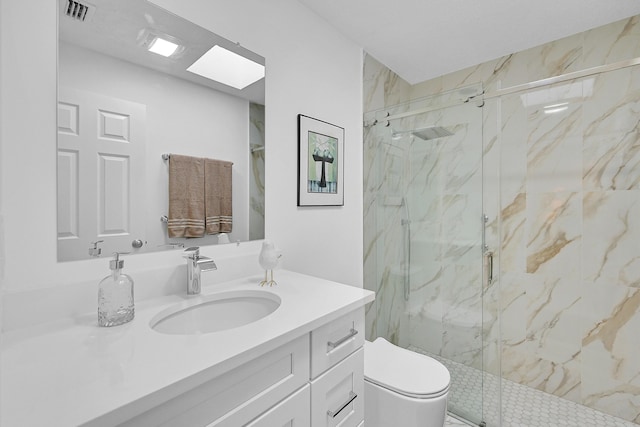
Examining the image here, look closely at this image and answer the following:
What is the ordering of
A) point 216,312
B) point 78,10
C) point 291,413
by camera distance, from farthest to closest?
1. point 216,312
2. point 78,10
3. point 291,413

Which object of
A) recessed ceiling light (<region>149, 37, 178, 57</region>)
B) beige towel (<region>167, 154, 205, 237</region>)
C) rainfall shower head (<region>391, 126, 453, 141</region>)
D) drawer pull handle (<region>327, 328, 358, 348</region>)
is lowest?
drawer pull handle (<region>327, 328, 358, 348</region>)

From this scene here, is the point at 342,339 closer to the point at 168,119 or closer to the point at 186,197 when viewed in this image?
the point at 186,197

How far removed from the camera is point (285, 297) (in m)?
1.05

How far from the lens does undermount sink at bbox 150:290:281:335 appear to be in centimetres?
96

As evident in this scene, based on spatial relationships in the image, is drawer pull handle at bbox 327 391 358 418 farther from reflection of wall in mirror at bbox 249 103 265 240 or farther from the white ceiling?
the white ceiling

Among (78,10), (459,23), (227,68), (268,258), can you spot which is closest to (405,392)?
(268,258)

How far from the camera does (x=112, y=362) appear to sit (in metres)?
0.62

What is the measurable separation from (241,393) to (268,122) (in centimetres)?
115

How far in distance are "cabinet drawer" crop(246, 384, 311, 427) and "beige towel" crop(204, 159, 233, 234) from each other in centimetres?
72

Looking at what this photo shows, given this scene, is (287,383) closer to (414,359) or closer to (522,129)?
(414,359)

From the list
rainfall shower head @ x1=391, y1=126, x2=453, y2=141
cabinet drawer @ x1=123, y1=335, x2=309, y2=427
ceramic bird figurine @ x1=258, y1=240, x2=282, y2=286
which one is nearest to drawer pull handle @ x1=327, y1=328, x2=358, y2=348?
cabinet drawer @ x1=123, y1=335, x2=309, y2=427

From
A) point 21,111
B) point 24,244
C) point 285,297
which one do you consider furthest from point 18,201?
point 285,297

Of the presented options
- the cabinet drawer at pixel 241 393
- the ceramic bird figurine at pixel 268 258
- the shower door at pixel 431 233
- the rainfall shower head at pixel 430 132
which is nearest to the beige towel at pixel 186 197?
the ceramic bird figurine at pixel 268 258

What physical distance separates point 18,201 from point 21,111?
0.82ft
